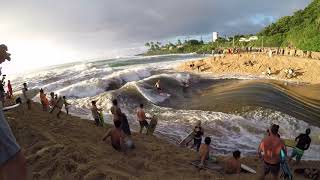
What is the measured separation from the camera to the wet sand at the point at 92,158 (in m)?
8.05

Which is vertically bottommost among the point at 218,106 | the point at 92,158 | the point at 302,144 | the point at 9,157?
the point at 218,106

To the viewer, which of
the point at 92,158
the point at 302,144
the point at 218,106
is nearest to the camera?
the point at 92,158

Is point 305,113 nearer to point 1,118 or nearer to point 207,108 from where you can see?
point 207,108

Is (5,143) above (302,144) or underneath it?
above

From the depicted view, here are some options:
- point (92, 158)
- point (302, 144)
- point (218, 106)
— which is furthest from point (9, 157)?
point (218, 106)

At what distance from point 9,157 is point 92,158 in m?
7.33

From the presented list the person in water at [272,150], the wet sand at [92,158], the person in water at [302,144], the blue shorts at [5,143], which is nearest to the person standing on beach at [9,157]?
the blue shorts at [5,143]

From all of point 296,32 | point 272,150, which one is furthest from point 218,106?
point 296,32

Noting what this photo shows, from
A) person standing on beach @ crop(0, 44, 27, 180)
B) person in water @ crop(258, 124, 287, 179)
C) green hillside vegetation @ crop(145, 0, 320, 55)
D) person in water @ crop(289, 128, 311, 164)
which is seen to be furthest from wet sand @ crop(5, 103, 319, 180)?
green hillside vegetation @ crop(145, 0, 320, 55)

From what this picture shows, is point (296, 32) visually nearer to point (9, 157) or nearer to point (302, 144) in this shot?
point (302, 144)

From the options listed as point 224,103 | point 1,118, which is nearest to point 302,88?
point 224,103

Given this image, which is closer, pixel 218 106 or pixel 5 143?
pixel 5 143

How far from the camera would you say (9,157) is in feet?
5.84

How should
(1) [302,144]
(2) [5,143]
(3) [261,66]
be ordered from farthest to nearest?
(3) [261,66] < (1) [302,144] < (2) [5,143]
